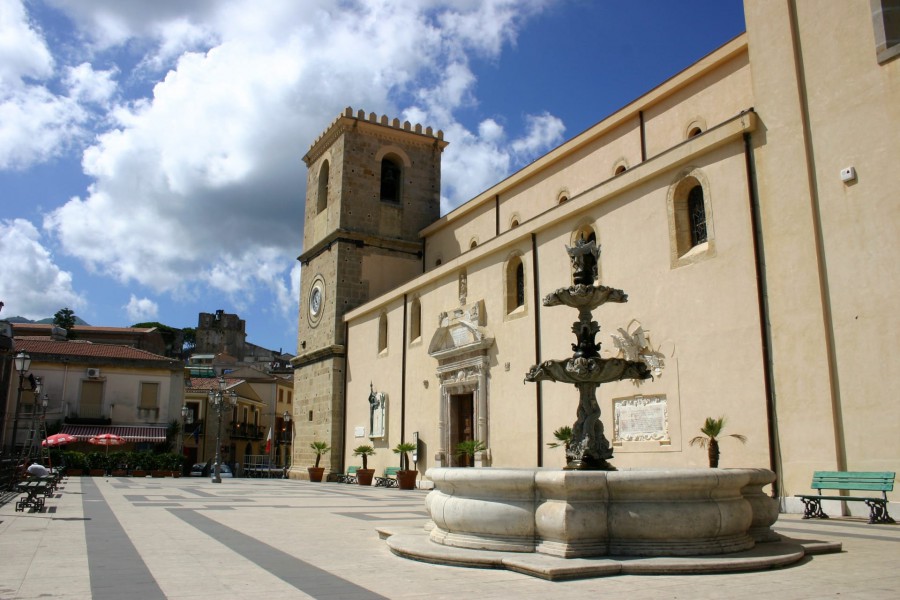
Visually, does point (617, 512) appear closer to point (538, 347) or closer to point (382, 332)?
point (538, 347)

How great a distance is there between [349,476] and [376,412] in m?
2.76

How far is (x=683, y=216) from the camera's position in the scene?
14.7 metres

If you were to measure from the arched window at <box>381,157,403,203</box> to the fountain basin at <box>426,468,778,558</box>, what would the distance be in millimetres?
24689

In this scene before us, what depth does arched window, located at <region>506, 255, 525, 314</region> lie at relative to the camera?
64.3 ft

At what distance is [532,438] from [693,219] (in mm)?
6527

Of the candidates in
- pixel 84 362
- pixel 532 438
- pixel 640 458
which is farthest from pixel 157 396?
pixel 640 458

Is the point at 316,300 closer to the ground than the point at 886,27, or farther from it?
closer to the ground

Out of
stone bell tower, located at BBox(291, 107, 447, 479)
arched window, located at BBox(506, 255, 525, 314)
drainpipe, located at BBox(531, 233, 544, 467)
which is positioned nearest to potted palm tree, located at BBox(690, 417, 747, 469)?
drainpipe, located at BBox(531, 233, 544, 467)

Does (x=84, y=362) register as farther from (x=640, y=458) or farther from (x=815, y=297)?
(x=815, y=297)

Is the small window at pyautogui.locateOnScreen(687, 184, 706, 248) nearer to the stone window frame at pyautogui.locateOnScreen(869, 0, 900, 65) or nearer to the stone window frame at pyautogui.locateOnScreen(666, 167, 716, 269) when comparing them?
the stone window frame at pyautogui.locateOnScreen(666, 167, 716, 269)

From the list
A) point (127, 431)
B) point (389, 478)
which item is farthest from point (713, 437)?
point (127, 431)

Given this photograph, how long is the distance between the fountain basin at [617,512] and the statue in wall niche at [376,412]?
739 inches

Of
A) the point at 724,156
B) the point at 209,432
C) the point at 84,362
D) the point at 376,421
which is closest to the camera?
the point at 724,156

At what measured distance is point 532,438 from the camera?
17844mm
